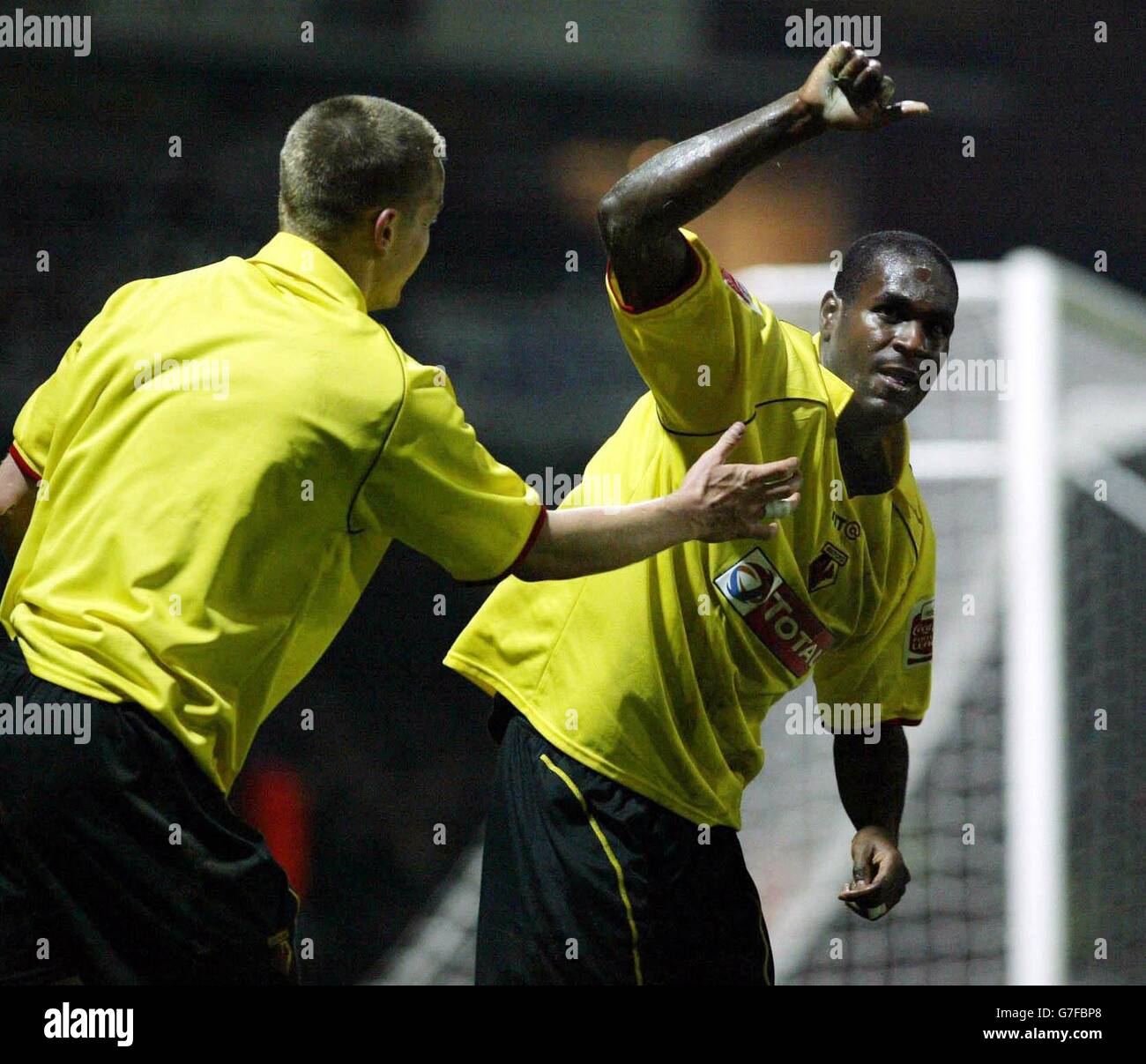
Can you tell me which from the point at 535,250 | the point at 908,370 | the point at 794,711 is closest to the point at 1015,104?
the point at 535,250

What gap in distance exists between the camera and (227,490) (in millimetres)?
1751

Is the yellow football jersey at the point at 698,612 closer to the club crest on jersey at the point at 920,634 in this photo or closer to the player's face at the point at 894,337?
the player's face at the point at 894,337

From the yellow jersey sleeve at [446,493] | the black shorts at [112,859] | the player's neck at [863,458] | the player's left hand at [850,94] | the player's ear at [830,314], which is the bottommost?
the black shorts at [112,859]

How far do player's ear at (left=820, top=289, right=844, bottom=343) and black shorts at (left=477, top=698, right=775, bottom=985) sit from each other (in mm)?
714

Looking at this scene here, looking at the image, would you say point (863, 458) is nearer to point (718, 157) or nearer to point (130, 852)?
point (718, 157)

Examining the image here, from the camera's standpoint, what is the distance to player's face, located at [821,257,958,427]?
231cm

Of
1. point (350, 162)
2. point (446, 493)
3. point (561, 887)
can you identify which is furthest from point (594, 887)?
point (350, 162)

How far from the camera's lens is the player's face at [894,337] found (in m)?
2.31

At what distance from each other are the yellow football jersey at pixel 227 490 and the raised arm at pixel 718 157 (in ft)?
0.98

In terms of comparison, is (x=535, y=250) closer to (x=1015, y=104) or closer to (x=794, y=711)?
(x=1015, y=104)

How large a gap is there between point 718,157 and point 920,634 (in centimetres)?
92

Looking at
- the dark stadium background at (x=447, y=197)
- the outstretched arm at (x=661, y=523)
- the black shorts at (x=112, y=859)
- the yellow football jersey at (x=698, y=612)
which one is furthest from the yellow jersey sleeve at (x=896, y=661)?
the dark stadium background at (x=447, y=197)

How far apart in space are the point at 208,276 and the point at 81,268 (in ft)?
10.7
